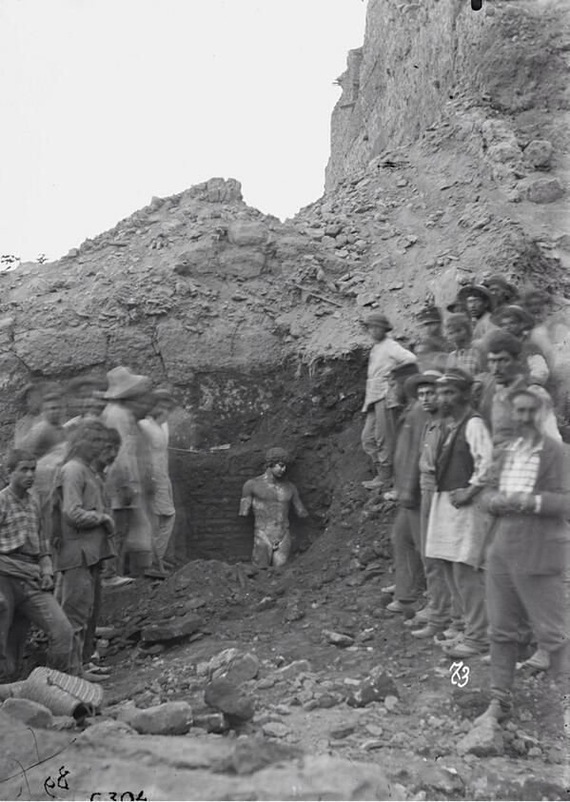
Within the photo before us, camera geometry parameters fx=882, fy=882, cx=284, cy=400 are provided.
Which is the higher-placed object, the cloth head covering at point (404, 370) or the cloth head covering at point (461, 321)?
the cloth head covering at point (461, 321)

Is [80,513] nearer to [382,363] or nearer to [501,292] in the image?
[382,363]

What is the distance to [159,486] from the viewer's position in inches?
269

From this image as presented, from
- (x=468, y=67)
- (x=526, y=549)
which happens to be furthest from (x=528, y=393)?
(x=468, y=67)

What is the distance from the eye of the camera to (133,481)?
665cm

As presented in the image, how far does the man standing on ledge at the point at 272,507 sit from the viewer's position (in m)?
7.15

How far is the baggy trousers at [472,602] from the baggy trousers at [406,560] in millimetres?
553

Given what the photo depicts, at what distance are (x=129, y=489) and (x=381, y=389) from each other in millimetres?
2052

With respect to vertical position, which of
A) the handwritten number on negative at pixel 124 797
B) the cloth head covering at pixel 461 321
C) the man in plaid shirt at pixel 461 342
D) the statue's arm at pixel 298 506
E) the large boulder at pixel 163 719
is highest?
the cloth head covering at pixel 461 321

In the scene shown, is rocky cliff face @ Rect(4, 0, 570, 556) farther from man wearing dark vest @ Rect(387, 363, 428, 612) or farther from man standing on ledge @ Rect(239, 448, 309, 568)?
man wearing dark vest @ Rect(387, 363, 428, 612)

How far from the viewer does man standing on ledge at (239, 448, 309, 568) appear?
7.15m

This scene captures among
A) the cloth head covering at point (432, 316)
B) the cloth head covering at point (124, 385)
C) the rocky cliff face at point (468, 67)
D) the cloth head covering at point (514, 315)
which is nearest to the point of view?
the cloth head covering at point (514, 315)

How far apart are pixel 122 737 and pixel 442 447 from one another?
2202mm

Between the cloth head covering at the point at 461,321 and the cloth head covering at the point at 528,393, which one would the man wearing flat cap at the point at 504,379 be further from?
the cloth head covering at the point at 461,321

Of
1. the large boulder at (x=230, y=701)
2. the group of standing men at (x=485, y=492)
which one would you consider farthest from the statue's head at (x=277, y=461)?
the large boulder at (x=230, y=701)
